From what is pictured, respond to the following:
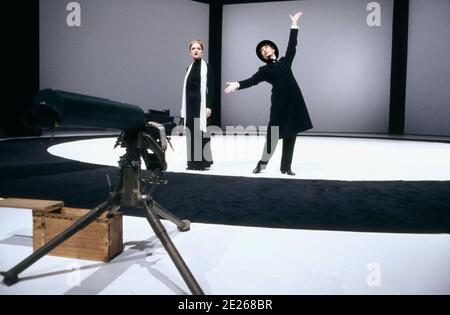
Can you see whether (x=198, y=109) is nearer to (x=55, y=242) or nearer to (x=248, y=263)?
(x=248, y=263)

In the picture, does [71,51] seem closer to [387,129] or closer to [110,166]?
[110,166]

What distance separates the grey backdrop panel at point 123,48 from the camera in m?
7.59

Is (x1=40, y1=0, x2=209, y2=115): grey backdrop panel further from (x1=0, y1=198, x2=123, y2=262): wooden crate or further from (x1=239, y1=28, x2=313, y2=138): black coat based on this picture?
(x1=0, y1=198, x2=123, y2=262): wooden crate

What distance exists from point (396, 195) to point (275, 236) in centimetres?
126

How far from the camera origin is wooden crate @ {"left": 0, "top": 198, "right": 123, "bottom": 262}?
1.59 meters

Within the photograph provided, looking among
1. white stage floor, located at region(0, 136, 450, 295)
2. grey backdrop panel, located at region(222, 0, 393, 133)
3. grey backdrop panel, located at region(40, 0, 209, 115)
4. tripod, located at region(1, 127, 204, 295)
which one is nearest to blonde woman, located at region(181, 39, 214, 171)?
white stage floor, located at region(0, 136, 450, 295)

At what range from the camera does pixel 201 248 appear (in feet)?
5.90

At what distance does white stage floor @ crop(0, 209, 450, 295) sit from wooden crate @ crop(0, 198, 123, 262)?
0.04 m

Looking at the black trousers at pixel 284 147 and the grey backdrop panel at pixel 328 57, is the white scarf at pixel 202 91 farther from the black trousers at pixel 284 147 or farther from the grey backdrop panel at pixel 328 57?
the grey backdrop panel at pixel 328 57

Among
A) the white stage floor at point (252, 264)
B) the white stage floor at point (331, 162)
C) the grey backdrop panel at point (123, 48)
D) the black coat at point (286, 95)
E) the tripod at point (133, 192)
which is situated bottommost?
the white stage floor at point (252, 264)

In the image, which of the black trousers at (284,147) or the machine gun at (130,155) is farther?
the black trousers at (284,147)

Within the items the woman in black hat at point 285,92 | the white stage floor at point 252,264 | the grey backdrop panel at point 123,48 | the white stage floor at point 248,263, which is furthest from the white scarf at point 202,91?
the grey backdrop panel at point 123,48

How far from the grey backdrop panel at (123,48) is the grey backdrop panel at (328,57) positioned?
3.56 ft
